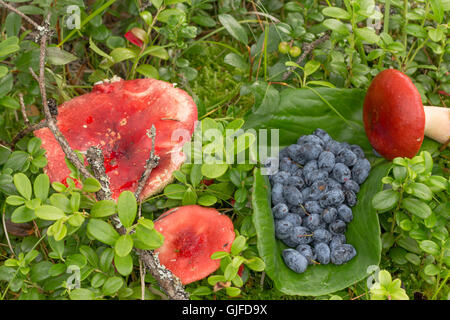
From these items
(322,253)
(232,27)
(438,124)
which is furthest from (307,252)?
(232,27)

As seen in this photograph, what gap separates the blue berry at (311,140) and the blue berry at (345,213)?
0.80ft

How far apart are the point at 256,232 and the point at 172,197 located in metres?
0.30

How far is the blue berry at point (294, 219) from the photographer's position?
4.77ft

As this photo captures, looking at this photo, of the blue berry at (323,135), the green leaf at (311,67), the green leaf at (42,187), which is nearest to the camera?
the green leaf at (42,187)

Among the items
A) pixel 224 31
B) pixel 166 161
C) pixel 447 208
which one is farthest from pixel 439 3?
pixel 166 161

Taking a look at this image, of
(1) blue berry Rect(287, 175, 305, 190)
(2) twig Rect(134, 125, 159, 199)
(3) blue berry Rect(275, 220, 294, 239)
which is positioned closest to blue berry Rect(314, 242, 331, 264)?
(3) blue berry Rect(275, 220, 294, 239)

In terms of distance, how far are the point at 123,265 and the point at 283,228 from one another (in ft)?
1.70

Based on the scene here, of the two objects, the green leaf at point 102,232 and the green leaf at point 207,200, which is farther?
the green leaf at point 207,200

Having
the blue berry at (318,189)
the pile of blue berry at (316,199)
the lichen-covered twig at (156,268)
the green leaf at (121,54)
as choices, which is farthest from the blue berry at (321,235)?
the green leaf at (121,54)

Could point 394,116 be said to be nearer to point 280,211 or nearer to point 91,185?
point 280,211

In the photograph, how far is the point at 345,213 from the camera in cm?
147

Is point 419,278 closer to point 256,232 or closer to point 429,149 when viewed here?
point 429,149

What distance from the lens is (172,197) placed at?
1475 mm

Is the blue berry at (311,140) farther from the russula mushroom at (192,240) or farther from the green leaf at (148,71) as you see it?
the green leaf at (148,71)
